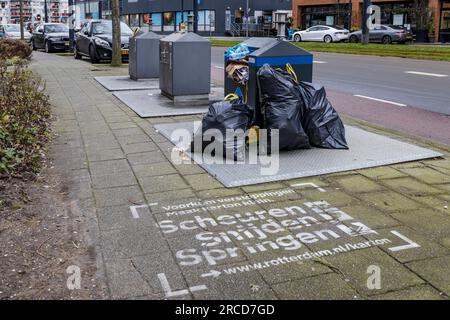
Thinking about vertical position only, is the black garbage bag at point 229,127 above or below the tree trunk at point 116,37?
below

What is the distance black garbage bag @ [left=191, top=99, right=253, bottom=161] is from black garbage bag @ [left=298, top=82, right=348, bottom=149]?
66cm

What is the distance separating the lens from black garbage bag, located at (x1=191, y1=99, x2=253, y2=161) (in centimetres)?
618

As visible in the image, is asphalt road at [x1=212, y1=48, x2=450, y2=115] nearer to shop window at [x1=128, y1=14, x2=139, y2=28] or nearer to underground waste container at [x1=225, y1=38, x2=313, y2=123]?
underground waste container at [x1=225, y1=38, x2=313, y2=123]

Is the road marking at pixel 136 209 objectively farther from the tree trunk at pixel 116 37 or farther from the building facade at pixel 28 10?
the building facade at pixel 28 10

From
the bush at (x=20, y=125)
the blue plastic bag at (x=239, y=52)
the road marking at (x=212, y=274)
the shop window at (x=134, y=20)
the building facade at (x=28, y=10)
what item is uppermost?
the building facade at (x=28, y=10)

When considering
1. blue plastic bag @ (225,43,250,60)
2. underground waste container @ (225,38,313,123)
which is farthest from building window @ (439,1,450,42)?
underground waste container @ (225,38,313,123)

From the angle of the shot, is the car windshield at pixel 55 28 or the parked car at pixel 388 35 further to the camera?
the parked car at pixel 388 35

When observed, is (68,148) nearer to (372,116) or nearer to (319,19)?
(372,116)

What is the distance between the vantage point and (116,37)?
1833cm

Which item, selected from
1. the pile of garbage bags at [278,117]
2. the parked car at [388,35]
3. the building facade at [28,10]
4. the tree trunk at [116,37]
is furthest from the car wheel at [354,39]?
the building facade at [28,10]

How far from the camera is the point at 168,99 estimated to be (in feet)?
35.3

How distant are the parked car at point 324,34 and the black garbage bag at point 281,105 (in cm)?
3767

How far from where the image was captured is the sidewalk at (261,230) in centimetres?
337
